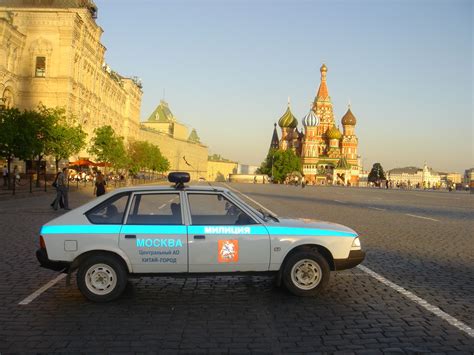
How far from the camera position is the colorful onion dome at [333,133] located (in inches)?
5650

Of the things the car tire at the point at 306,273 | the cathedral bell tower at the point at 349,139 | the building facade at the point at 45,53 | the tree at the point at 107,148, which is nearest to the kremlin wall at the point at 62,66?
the building facade at the point at 45,53

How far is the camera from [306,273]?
22.8ft

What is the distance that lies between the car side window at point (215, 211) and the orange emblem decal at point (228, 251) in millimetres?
305

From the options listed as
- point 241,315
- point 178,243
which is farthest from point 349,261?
point 178,243

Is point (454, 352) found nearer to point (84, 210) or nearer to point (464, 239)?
point (84, 210)

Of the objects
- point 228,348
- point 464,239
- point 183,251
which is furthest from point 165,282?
point 464,239

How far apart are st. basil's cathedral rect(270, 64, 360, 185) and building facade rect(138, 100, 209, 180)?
3818cm

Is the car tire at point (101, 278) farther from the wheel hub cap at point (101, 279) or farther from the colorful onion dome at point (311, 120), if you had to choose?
the colorful onion dome at point (311, 120)

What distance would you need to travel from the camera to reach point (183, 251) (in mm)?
6617

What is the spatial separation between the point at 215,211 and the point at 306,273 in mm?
1493

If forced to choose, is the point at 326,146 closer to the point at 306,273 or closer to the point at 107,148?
the point at 107,148

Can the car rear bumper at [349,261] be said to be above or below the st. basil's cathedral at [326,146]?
below

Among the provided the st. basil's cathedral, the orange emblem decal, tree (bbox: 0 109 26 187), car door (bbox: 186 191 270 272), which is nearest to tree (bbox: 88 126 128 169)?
tree (bbox: 0 109 26 187)

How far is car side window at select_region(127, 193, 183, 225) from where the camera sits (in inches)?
268
